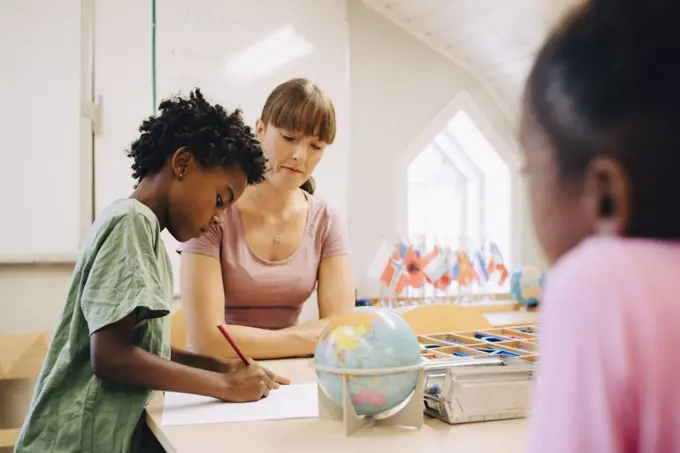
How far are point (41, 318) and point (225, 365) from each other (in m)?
1.36

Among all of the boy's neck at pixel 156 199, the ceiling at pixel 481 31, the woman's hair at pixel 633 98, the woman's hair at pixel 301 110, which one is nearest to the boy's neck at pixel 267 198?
the woman's hair at pixel 301 110

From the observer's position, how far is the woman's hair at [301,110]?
155cm

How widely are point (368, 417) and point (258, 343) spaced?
0.57m

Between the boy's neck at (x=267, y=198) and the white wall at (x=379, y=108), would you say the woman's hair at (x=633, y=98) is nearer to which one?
the boy's neck at (x=267, y=198)

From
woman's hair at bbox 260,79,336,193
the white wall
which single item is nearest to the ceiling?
the white wall

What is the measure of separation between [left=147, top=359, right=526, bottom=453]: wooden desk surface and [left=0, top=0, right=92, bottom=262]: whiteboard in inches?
62.2

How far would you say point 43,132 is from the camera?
7.49ft

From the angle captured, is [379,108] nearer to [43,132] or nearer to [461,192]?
[461,192]

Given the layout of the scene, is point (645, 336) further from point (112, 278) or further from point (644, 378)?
point (112, 278)

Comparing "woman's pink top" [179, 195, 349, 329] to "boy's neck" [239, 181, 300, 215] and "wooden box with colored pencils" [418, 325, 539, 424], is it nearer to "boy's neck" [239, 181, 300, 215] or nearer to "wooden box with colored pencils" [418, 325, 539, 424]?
"boy's neck" [239, 181, 300, 215]

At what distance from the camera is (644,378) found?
300 mm

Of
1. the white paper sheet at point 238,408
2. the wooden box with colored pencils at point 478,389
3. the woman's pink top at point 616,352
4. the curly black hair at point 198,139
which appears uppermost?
the curly black hair at point 198,139

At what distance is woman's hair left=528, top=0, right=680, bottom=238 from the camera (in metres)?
0.32

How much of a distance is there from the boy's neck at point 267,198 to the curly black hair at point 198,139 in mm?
295
